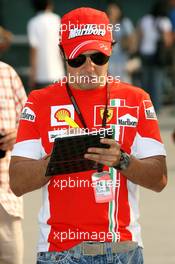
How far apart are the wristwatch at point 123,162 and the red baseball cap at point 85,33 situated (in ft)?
A: 1.59

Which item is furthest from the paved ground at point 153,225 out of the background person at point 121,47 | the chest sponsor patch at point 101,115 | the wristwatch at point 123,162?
the background person at point 121,47

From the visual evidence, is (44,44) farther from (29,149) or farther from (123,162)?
(123,162)

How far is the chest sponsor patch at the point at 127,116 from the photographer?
4105mm

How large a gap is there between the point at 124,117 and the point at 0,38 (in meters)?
2.29

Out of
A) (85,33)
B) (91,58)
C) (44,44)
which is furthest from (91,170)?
(44,44)

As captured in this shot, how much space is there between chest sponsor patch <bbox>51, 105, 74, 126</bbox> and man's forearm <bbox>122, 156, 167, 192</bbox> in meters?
0.34

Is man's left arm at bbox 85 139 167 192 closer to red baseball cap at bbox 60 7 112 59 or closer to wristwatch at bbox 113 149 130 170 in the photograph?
wristwatch at bbox 113 149 130 170

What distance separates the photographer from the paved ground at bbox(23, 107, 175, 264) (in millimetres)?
7848

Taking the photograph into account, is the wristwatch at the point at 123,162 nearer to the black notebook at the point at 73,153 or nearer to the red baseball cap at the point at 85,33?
the black notebook at the point at 73,153

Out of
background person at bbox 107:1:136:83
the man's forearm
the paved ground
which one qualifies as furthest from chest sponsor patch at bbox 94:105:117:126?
background person at bbox 107:1:136:83

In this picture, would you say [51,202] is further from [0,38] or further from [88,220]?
[0,38]

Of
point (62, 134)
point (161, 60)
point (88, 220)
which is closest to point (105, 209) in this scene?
point (88, 220)

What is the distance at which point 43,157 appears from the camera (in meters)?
4.05

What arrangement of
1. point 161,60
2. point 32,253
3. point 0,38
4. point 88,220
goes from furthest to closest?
point 161,60 < point 32,253 < point 0,38 < point 88,220
